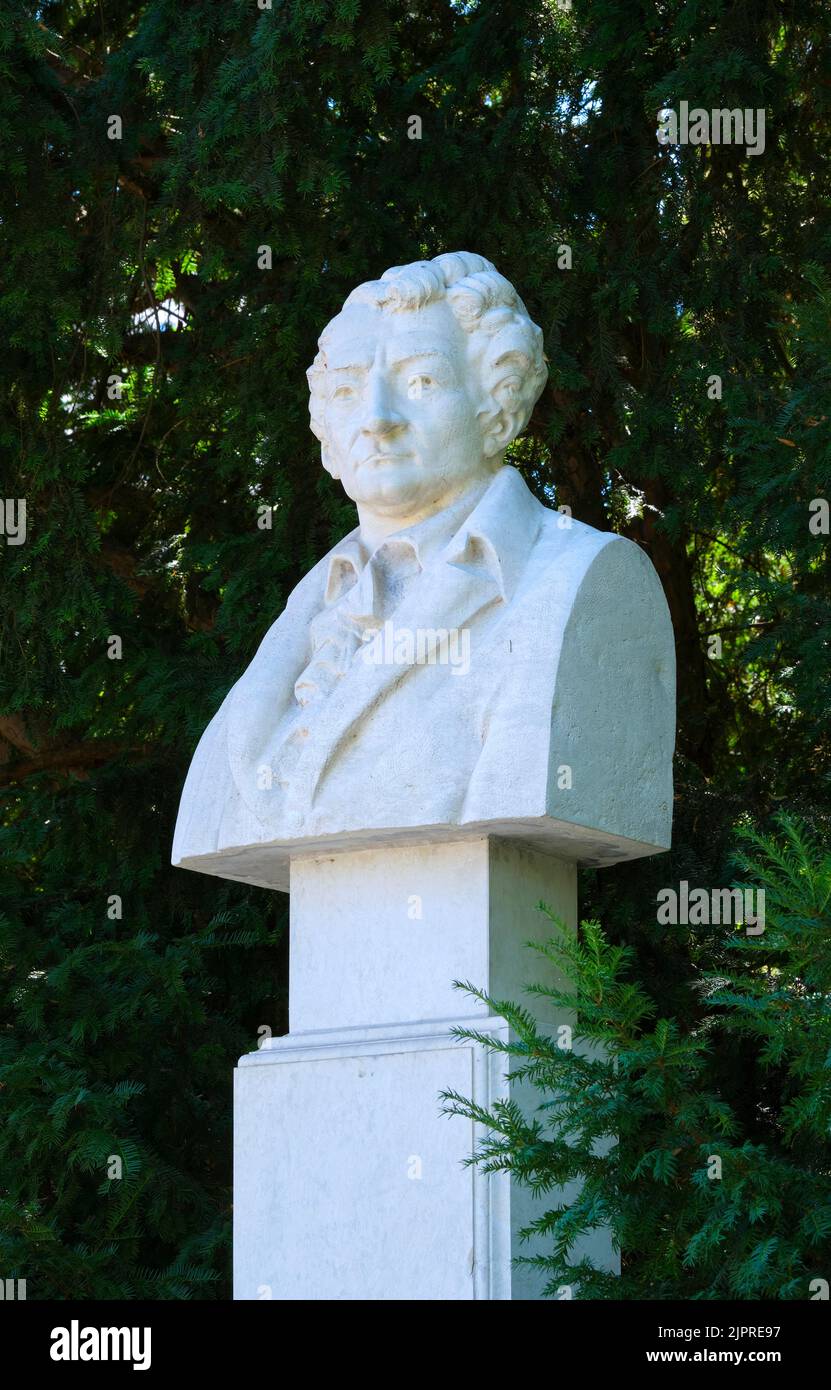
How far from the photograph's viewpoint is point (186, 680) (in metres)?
6.38

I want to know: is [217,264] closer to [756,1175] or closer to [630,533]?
[630,533]

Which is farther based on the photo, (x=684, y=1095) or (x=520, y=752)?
(x=520, y=752)

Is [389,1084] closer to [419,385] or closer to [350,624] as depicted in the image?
[350,624]

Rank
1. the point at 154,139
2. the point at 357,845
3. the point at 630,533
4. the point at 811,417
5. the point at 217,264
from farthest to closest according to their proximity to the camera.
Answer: the point at 630,533 → the point at 154,139 → the point at 217,264 → the point at 811,417 → the point at 357,845

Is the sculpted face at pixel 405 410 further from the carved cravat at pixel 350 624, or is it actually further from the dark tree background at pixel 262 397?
the dark tree background at pixel 262 397

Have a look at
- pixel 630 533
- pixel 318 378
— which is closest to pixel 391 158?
pixel 630 533

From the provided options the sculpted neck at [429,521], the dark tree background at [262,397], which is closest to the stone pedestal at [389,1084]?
the sculpted neck at [429,521]

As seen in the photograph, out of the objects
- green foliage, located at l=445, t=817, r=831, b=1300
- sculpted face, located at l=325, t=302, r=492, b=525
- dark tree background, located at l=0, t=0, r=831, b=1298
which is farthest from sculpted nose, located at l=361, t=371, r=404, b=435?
dark tree background, located at l=0, t=0, r=831, b=1298

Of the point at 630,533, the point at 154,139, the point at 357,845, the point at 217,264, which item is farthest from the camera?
the point at 630,533

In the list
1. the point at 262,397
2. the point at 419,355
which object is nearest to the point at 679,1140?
the point at 419,355

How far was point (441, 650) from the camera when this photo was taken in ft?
13.8

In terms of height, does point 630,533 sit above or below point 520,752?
above

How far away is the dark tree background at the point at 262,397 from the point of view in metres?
5.78

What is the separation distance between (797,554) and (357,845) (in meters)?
1.90
